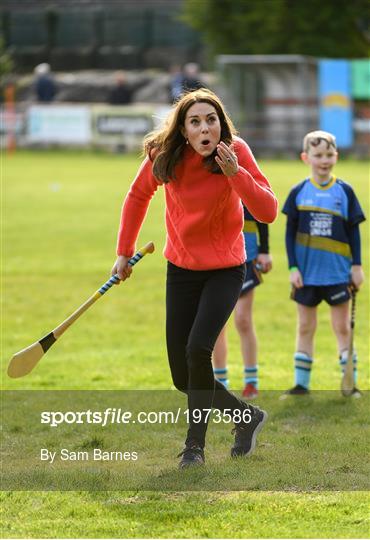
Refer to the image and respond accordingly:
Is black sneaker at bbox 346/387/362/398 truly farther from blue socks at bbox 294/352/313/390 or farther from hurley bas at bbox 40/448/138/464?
hurley bas at bbox 40/448/138/464

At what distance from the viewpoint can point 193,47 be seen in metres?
48.8

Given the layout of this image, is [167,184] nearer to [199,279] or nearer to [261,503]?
[199,279]

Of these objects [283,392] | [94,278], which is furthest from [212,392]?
[94,278]

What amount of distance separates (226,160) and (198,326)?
36.1 inches

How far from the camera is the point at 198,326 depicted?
6.57 meters

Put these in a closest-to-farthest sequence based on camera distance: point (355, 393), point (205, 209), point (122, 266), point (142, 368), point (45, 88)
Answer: point (205, 209) < point (122, 266) < point (355, 393) < point (142, 368) < point (45, 88)

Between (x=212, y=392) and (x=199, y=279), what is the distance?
1.98ft

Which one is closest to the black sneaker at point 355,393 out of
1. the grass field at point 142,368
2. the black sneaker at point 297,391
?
the grass field at point 142,368

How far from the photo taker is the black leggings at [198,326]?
655 cm

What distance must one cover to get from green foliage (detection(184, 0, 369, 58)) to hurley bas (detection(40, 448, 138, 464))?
34279 mm

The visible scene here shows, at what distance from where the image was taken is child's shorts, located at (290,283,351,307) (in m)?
8.69

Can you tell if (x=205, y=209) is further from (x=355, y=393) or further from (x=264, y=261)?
(x=355, y=393)

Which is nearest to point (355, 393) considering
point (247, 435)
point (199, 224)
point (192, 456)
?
point (247, 435)

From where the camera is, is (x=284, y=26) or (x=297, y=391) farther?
(x=284, y=26)
